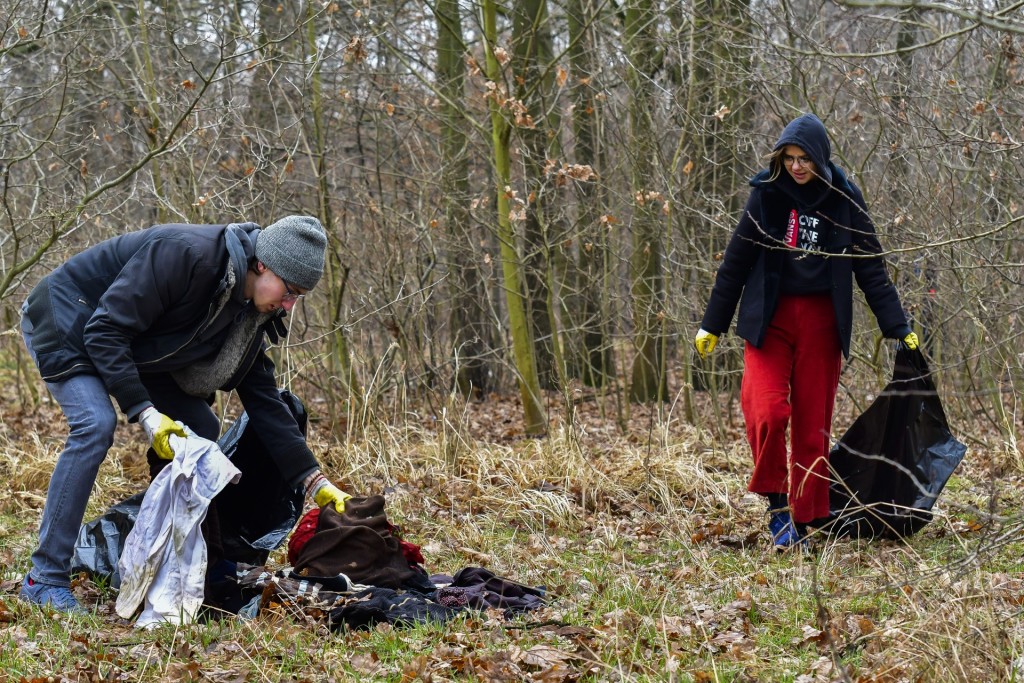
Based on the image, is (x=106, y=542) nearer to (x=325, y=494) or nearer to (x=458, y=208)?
(x=325, y=494)

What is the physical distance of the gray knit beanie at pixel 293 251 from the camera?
13.8ft

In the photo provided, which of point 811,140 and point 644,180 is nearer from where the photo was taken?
point 811,140

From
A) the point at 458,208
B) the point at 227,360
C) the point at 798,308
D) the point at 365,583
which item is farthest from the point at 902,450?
the point at 458,208

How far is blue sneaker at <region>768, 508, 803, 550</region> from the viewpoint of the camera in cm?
532

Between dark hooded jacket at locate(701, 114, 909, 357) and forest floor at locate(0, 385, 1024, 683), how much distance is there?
3.44 ft

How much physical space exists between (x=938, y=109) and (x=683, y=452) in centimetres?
342

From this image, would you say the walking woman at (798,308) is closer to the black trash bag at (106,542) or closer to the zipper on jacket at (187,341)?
the zipper on jacket at (187,341)

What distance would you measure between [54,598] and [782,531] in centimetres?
334

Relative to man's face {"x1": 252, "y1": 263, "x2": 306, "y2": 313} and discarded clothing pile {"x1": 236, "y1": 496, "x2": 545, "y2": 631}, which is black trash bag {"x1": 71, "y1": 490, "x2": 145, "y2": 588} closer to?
discarded clothing pile {"x1": 236, "y1": 496, "x2": 545, "y2": 631}

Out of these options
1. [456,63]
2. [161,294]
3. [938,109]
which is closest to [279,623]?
[161,294]

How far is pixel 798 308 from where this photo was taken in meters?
5.36

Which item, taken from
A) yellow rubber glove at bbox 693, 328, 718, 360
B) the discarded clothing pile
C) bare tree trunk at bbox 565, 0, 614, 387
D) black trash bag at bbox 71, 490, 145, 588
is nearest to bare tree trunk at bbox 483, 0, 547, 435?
bare tree trunk at bbox 565, 0, 614, 387

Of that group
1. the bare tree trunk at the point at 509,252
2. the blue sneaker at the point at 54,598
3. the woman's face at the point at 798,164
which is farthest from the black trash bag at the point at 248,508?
the bare tree trunk at the point at 509,252

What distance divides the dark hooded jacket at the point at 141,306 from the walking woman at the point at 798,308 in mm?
2347
